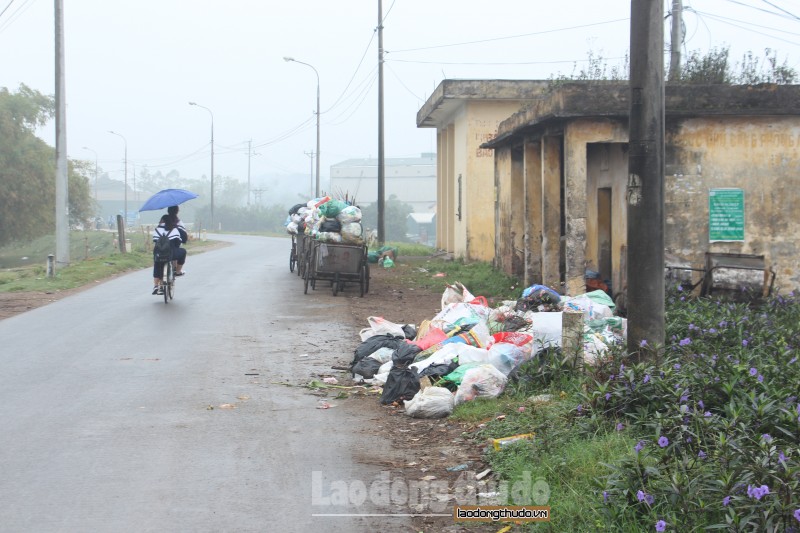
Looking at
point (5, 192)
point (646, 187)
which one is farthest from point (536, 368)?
point (5, 192)

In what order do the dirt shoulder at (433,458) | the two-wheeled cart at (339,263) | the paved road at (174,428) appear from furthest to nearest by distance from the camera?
1. the two-wheeled cart at (339,263)
2. the dirt shoulder at (433,458)
3. the paved road at (174,428)

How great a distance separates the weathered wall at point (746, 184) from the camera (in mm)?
12875

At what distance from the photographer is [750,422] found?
525 centimetres

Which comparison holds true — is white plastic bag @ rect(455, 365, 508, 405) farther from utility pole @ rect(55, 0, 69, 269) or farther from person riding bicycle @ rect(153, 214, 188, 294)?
utility pole @ rect(55, 0, 69, 269)

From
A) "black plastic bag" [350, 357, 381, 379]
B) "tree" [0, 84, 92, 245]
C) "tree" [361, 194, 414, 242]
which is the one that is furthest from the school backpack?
"tree" [361, 194, 414, 242]

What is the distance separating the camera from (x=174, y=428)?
7191 mm

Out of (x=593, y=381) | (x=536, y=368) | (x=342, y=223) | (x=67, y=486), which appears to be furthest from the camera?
(x=342, y=223)

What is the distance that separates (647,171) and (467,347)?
281cm

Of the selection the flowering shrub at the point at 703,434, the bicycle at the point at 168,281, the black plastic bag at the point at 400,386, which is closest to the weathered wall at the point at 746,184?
the flowering shrub at the point at 703,434

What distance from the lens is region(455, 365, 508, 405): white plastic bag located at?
25.9 ft

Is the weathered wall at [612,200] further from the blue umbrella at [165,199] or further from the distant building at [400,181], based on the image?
the distant building at [400,181]

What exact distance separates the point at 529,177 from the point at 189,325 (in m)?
7.06

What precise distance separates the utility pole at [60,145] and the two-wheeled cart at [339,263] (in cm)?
881

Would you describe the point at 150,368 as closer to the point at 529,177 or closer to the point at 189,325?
the point at 189,325
